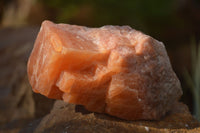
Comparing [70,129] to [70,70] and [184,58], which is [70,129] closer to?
[70,70]

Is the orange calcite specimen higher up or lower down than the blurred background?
higher up

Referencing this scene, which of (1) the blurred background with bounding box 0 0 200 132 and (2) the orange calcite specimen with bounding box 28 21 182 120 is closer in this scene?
(2) the orange calcite specimen with bounding box 28 21 182 120

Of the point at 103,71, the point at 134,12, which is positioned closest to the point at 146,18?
the point at 134,12

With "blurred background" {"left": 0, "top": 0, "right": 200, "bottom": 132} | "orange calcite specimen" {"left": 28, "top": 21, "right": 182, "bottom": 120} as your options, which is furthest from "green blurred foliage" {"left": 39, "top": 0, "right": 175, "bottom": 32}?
"orange calcite specimen" {"left": 28, "top": 21, "right": 182, "bottom": 120}

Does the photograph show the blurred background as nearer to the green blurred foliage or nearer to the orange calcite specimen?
the green blurred foliage

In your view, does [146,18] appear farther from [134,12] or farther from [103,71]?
[103,71]

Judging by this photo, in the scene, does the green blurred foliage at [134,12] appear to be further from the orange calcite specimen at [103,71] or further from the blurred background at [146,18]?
the orange calcite specimen at [103,71]

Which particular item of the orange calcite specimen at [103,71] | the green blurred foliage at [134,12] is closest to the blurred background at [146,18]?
the green blurred foliage at [134,12]

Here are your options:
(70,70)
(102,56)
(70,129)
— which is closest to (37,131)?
(70,129)
